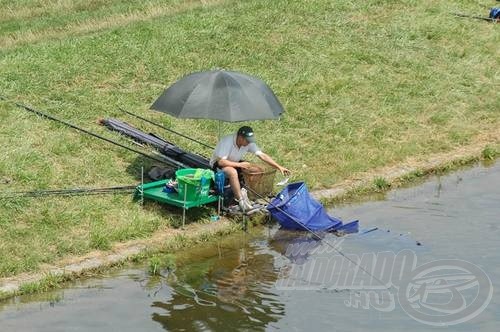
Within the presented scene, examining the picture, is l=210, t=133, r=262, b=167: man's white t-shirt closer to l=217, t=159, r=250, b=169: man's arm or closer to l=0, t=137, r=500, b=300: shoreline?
l=217, t=159, r=250, b=169: man's arm

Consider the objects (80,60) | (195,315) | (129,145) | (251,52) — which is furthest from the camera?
(251,52)

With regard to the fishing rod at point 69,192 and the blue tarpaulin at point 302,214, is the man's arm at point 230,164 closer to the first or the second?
the blue tarpaulin at point 302,214

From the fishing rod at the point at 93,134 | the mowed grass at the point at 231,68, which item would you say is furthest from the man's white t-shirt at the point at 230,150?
the mowed grass at the point at 231,68

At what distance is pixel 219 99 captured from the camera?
12.5 m

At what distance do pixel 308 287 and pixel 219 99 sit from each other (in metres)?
3.16

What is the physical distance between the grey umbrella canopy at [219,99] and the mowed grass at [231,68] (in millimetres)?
1461

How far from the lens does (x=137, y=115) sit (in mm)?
15812

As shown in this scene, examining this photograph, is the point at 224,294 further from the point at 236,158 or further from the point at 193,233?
the point at 236,158

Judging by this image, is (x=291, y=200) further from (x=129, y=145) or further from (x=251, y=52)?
(x=251, y=52)

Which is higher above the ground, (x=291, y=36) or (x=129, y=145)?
(x=291, y=36)

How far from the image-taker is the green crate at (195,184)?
40.3 ft

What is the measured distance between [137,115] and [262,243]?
4571 millimetres

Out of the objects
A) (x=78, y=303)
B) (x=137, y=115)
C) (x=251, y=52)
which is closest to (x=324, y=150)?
(x=137, y=115)

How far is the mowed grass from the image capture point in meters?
12.5
